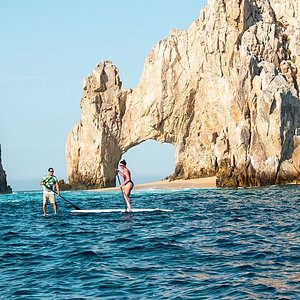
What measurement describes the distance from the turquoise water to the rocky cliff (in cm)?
4441

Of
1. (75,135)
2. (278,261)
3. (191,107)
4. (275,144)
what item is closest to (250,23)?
(191,107)

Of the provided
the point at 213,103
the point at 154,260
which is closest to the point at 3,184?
the point at 213,103

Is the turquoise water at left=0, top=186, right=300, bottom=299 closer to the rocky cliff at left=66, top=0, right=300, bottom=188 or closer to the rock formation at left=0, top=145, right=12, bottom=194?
the rocky cliff at left=66, top=0, right=300, bottom=188

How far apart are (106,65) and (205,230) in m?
75.1

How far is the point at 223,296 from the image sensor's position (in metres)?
10.6

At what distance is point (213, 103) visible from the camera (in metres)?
81.6

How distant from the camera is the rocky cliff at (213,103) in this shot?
6650 cm

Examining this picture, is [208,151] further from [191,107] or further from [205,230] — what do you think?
[205,230]

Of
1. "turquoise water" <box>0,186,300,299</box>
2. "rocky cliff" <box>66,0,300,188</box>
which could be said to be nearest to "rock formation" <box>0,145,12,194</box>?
"rocky cliff" <box>66,0,300,188</box>

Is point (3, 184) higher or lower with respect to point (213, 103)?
lower

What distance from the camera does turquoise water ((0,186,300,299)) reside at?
11164mm

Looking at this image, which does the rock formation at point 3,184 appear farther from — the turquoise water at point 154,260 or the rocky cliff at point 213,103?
the turquoise water at point 154,260

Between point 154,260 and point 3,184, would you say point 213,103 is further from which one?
point 154,260

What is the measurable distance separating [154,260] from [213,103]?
68397 mm
